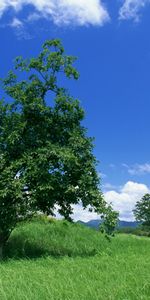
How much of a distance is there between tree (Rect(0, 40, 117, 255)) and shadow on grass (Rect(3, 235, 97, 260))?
3.84ft

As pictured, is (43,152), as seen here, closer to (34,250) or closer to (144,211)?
(34,250)

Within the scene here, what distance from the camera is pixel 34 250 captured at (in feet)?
88.2

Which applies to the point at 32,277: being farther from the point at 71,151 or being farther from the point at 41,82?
the point at 41,82

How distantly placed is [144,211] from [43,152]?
84693 millimetres

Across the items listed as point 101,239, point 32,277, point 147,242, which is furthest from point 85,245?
point 32,277

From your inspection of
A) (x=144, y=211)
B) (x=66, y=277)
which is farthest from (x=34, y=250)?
(x=144, y=211)

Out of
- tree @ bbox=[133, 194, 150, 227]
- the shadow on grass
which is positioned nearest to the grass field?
the shadow on grass

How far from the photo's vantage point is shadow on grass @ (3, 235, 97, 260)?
84.5 feet

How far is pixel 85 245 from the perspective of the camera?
29750 millimetres

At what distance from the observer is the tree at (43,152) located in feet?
78.6

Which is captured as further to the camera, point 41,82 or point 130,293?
point 41,82

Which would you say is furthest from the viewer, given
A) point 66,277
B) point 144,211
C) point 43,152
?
point 144,211

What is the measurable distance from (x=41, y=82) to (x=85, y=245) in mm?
9741

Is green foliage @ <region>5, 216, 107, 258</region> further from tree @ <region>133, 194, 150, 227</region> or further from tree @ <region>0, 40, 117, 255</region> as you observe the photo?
tree @ <region>133, 194, 150, 227</region>
